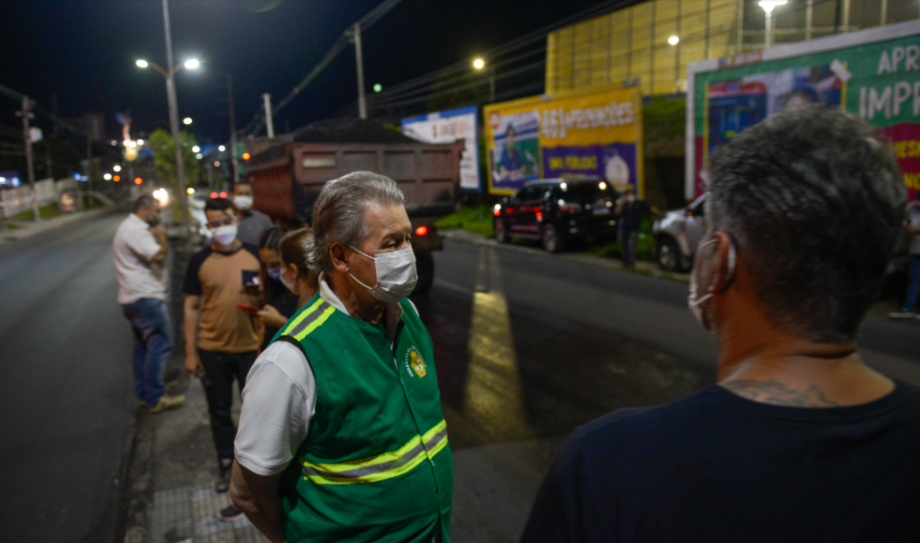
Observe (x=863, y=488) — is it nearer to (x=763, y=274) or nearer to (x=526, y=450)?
(x=763, y=274)

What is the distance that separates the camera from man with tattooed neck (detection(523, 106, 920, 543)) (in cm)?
85

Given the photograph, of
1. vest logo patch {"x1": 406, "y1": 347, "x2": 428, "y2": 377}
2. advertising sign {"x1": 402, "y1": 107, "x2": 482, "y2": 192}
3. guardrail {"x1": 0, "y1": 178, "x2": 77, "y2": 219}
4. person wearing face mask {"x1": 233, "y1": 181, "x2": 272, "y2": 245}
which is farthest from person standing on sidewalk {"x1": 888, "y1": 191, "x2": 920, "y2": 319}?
guardrail {"x1": 0, "y1": 178, "x2": 77, "y2": 219}

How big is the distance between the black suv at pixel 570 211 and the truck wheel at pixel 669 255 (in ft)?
8.77

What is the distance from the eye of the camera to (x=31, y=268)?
1625 cm

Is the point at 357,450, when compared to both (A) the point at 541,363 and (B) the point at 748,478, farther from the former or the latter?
(A) the point at 541,363

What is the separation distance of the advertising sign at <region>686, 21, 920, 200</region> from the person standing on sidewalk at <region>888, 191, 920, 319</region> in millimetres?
2434

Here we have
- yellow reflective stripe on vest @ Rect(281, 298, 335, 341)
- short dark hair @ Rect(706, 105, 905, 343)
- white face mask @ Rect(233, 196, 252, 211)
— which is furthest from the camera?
white face mask @ Rect(233, 196, 252, 211)

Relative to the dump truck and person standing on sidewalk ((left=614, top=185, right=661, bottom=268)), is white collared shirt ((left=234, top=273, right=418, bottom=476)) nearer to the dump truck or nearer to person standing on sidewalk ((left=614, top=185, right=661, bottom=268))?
the dump truck

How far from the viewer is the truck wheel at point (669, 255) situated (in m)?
12.1

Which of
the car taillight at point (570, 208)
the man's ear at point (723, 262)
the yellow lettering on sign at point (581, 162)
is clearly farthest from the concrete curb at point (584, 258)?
the man's ear at point (723, 262)

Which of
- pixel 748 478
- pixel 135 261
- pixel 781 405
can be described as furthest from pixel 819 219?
pixel 135 261

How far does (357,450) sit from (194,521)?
2.59 meters

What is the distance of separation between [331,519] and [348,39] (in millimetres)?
30373

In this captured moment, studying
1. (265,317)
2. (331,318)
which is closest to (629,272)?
(265,317)
